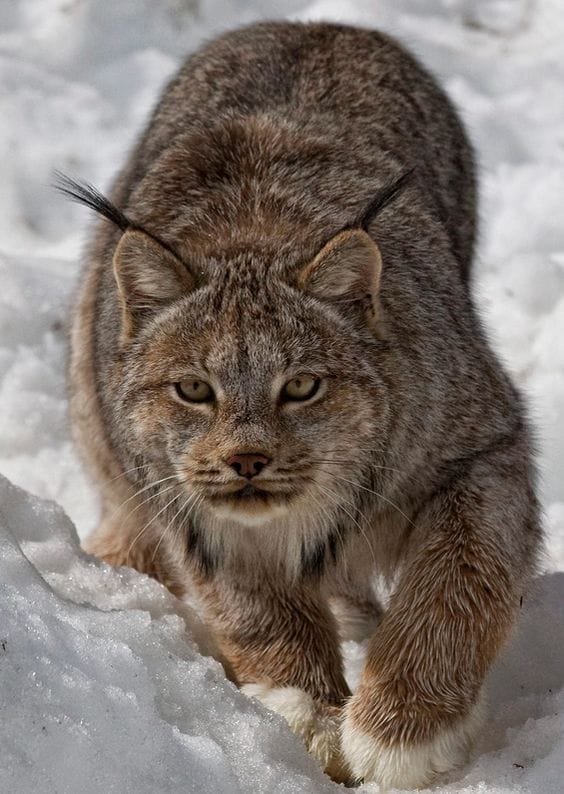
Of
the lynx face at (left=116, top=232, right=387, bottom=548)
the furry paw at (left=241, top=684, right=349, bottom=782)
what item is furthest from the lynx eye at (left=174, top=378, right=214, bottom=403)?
the furry paw at (left=241, top=684, right=349, bottom=782)

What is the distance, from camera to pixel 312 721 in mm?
4273

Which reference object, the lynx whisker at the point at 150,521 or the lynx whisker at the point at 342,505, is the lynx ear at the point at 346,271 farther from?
the lynx whisker at the point at 150,521

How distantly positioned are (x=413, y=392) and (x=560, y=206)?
10.8ft

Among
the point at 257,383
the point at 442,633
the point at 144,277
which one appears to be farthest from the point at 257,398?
the point at 442,633

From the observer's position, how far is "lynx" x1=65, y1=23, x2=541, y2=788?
4129 mm

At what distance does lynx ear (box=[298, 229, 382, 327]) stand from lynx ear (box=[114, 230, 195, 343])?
36 cm

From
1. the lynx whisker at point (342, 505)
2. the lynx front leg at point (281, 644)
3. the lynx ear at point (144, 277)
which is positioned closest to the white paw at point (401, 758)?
the lynx front leg at point (281, 644)

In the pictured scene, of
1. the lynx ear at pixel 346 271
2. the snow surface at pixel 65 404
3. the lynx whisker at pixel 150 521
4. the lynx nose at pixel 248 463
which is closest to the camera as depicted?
the snow surface at pixel 65 404

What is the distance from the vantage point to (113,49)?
838cm

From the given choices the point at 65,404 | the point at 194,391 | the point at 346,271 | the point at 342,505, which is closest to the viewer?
the point at 194,391

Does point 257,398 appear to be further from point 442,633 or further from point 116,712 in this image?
point 116,712

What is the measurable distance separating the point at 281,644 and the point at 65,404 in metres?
2.22

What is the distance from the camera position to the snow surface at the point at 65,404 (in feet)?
11.2

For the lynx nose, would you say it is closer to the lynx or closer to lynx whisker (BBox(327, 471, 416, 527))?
the lynx
